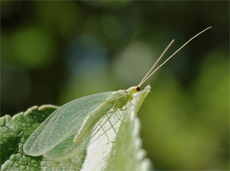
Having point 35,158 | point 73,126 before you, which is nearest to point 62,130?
point 73,126

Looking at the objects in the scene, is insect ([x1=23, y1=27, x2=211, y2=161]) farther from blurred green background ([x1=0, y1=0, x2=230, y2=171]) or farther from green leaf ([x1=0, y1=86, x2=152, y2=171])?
blurred green background ([x1=0, y1=0, x2=230, y2=171])

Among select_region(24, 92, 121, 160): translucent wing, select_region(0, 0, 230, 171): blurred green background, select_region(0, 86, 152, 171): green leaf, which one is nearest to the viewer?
select_region(0, 86, 152, 171): green leaf

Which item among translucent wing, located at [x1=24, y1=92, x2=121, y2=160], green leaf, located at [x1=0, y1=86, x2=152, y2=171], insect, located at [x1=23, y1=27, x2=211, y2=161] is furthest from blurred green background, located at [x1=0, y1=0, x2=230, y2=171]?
green leaf, located at [x1=0, y1=86, x2=152, y2=171]

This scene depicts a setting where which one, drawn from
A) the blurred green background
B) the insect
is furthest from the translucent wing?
the blurred green background

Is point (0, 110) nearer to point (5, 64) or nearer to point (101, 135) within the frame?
point (5, 64)

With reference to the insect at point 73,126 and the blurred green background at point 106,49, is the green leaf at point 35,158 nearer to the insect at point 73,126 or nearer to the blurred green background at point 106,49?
the insect at point 73,126

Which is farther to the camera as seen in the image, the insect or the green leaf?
the insect

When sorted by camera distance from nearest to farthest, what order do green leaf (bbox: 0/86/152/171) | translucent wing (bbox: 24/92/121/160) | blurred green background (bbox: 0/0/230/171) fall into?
green leaf (bbox: 0/86/152/171), translucent wing (bbox: 24/92/121/160), blurred green background (bbox: 0/0/230/171)

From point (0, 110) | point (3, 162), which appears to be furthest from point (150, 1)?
point (3, 162)
